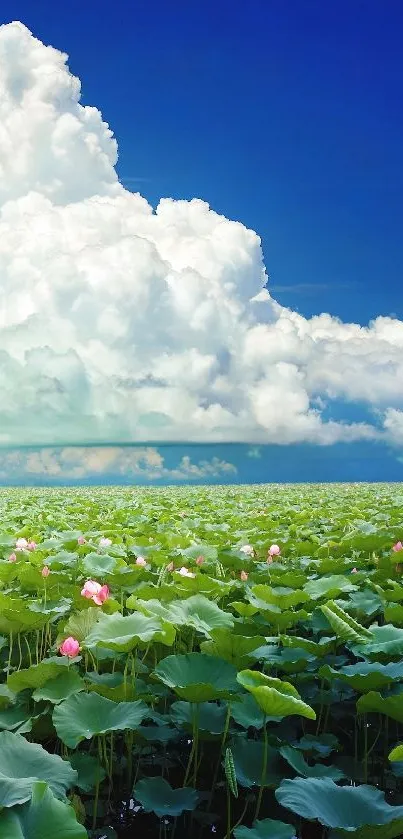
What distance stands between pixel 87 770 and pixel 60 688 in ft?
1.08

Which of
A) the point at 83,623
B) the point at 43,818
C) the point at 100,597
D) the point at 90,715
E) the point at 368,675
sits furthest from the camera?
the point at 100,597

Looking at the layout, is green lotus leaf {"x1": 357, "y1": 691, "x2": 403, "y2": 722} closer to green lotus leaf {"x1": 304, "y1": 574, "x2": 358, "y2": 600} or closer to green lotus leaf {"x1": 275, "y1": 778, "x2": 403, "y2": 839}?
green lotus leaf {"x1": 275, "y1": 778, "x2": 403, "y2": 839}

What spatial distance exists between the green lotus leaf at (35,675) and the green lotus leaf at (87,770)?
315 mm

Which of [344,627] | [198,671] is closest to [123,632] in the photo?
[198,671]

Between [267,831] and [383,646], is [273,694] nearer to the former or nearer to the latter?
[267,831]

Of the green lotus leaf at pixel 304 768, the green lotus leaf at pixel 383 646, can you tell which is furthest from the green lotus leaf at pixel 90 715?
the green lotus leaf at pixel 383 646

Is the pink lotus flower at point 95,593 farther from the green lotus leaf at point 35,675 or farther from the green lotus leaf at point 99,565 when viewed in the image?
the green lotus leaf at point 35,675

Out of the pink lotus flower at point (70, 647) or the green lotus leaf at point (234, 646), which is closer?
the green lotus leaf at point (234, 646)

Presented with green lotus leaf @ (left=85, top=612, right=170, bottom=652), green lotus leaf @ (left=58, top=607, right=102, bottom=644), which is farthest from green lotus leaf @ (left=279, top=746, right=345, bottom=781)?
green lotus leaf @ (left=58, top=607, right=102, bottom=644)

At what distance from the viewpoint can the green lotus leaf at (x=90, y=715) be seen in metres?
2.26

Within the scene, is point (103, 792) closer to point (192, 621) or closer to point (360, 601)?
point (192, 621)

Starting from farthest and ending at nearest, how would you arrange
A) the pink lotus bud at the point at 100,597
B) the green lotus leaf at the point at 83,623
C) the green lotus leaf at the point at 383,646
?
the pink lotus bud at the point at 100,597
the green lotus leaf at the point at 83,623
the green lotus leaf at the point at 383,646

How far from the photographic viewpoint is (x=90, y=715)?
94.2 inches

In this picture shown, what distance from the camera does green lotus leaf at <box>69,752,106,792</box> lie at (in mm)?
A: 2363
